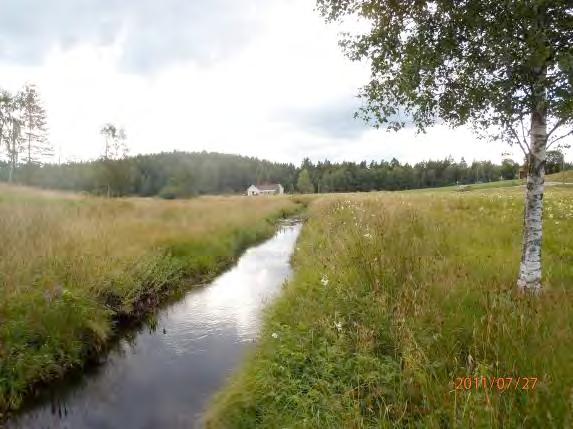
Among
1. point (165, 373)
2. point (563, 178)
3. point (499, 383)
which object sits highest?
point (563, 178)

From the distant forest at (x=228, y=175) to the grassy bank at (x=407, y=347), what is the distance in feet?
152

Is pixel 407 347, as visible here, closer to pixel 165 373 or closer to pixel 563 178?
pixel 165 373

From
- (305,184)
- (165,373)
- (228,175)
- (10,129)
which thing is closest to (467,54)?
(165,373)

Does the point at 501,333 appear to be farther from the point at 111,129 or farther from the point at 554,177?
the point at 554,177

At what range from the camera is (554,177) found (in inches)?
2352

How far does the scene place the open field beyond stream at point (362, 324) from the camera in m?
3.18

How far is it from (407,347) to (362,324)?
1.05 meters

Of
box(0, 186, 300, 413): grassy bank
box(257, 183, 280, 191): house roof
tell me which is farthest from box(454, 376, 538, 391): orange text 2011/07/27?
→ box(257, 183, 280, 191): house roof

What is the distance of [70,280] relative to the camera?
23.0ft

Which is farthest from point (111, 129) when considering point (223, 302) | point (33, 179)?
point (223, 302)

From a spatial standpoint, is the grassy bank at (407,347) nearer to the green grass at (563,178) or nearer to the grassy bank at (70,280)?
the grassy bank at (70,280)

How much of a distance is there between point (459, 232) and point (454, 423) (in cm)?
771

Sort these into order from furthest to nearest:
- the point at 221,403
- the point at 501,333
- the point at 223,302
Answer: the point at 223,302 < the point at 221,403 < the point at 501,333

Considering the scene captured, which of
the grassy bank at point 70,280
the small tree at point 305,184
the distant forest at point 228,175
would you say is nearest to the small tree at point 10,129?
the distant forest at point 228,175
